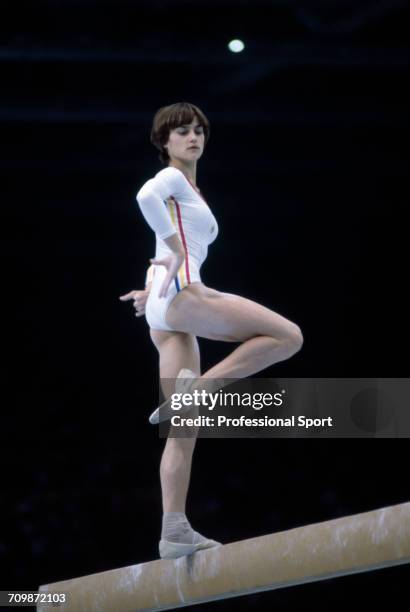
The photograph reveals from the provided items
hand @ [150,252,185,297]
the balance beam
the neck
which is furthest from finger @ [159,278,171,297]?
the balance beam

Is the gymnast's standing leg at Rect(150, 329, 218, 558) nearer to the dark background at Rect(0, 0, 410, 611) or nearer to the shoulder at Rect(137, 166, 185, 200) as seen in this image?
the shoulder at Rect(137, 166, 185, 200)

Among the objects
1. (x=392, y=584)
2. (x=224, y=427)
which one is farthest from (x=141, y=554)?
(x=392, y=584)

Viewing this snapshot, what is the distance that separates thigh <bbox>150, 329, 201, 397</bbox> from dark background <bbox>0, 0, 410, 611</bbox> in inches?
157

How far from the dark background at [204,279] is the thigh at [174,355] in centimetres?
398

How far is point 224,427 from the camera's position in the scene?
10633 mm

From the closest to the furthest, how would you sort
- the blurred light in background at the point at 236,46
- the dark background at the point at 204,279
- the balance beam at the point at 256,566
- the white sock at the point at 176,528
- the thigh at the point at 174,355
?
the balance beam at the point at 256,566, the white sock at the point at 176,528, the thigh at the point at 174,355, the blurred light in background at the point at 236,46, the dark background at the point at 204,279

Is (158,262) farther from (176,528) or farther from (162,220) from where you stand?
(176,528)

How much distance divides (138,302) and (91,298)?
5882 millimetres

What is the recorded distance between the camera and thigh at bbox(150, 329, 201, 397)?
177 inches

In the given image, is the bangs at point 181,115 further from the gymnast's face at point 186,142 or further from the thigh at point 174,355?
the thigh at point 174,355

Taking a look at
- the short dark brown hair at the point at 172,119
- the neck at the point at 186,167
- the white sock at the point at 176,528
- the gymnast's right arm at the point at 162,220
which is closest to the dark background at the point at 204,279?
the short dark brown hair at the point at 172,119

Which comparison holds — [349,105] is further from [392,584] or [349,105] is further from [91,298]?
[392,584]

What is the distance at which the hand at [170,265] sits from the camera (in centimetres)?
429

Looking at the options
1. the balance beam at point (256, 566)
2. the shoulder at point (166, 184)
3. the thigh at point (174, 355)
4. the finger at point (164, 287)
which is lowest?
the balance beam at point (256, 566)
